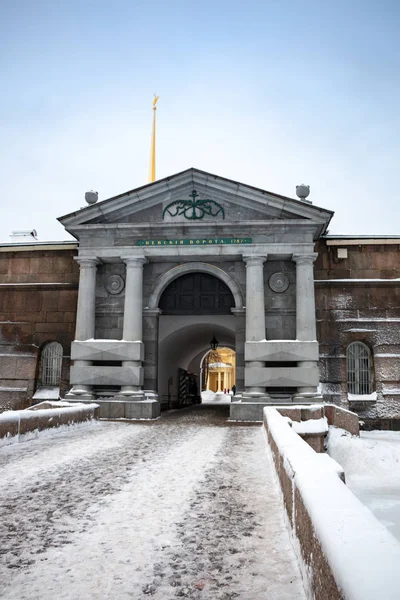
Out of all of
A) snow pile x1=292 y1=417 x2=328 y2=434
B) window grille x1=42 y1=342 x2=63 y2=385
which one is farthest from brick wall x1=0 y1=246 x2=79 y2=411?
snow pile x1=292 y1=417 x2=328 y2=434

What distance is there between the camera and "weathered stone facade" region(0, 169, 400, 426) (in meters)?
19.0

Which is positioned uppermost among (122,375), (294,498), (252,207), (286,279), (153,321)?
(252,207)

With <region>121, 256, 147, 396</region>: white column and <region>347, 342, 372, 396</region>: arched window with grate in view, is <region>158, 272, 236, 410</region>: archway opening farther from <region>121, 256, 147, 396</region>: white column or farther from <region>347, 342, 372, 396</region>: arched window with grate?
<region>347, 342, 372, 396</region>: arched window with grate

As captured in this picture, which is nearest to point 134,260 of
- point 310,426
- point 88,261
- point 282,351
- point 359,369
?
point 88,261

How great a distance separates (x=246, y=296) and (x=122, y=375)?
17.6ft

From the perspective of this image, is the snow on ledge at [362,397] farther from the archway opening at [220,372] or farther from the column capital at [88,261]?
the archway opening at [220,372]

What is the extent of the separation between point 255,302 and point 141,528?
14462 millimetres

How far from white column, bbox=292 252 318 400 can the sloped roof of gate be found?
1446mm

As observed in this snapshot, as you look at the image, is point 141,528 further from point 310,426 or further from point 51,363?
point 51,363

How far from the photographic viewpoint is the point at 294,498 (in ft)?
15.1

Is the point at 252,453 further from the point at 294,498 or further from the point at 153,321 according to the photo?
the point at 153,321

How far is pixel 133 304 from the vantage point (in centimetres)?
1955

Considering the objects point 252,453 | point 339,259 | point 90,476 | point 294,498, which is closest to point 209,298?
point 339,259

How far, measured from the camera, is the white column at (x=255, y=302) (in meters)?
18.8
